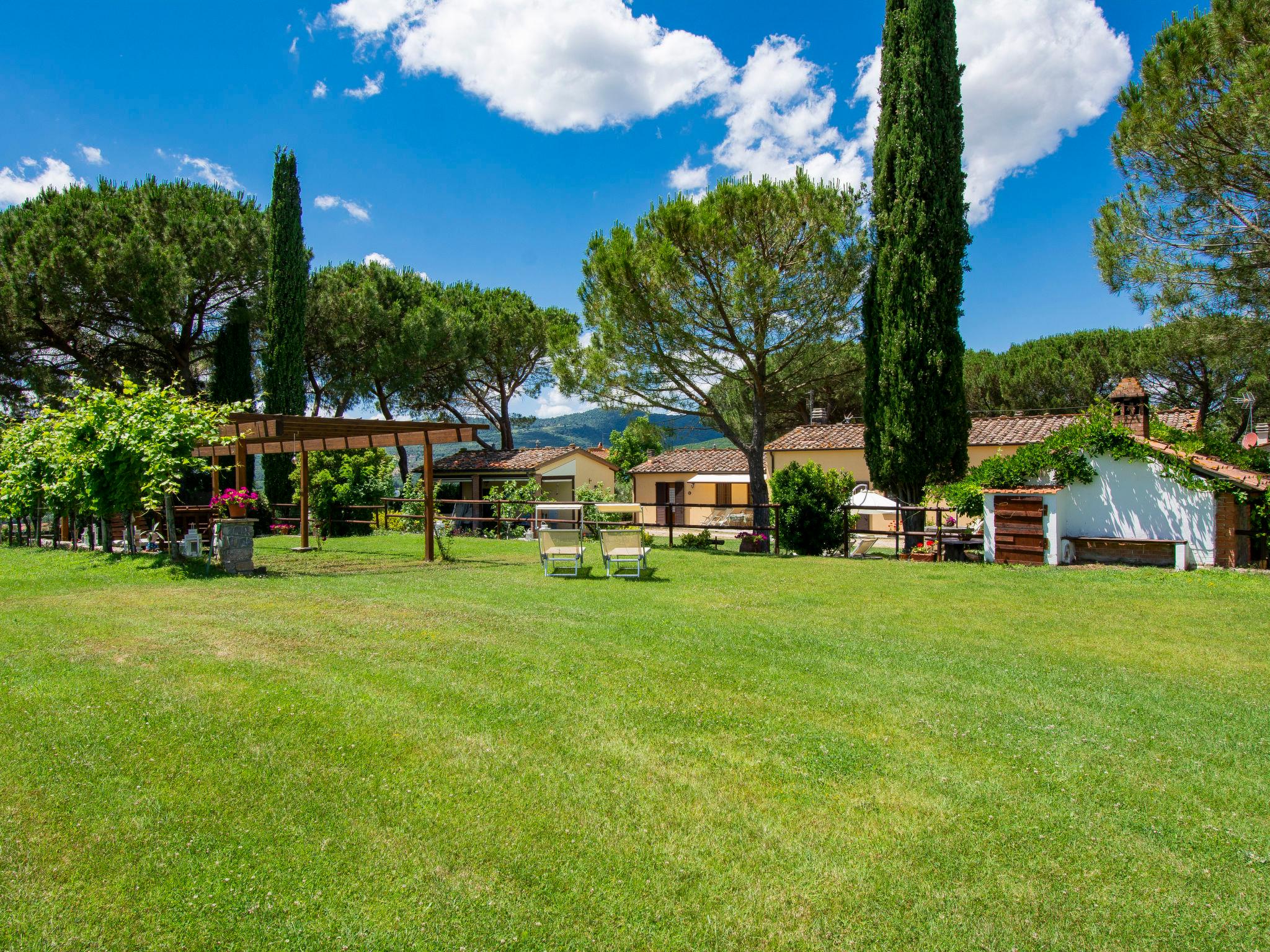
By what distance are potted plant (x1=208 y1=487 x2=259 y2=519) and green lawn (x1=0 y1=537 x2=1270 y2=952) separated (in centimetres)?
405

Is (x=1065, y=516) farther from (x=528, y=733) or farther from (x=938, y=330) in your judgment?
(x=528, y=733)

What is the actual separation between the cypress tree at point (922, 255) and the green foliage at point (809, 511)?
5.12 ft

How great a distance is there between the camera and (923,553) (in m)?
13.1

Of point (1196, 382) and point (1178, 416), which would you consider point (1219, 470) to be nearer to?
point (1178, 416)

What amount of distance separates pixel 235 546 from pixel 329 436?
184 inches

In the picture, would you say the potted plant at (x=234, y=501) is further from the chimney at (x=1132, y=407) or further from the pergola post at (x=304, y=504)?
the chimney at (x=1132, y=407)

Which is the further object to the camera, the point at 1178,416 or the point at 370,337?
the point at 370,337

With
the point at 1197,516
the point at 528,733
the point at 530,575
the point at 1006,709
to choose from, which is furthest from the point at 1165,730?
the point at 1197,516

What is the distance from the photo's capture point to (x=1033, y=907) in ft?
7.38

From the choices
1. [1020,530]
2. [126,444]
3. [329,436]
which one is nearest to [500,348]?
[329,436]

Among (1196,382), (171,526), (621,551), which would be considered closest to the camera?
(621,551)

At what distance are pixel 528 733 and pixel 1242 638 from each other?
242 inches

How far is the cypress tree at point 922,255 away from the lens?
536 inches

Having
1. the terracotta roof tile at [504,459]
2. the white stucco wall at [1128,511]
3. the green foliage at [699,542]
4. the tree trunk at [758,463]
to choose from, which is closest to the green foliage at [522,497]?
the green foliage at [699,542]
